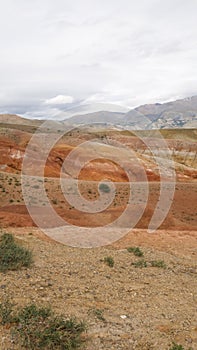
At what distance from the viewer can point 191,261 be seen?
11625 mm

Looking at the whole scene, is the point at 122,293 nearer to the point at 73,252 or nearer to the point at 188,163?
the point at 73,252

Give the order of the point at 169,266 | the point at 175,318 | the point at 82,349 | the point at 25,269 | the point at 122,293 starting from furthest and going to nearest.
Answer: the point at 169,266 → the point at 25,269 → the point at 122,293 → the point at 175,318 → the point at 82,349

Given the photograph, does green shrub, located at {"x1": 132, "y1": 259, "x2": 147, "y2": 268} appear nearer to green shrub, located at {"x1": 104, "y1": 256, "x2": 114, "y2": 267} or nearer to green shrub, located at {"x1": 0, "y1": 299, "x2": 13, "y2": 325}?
green shrub, located at {"x1": 104, "y1": 256, "x2": 114, "y2": 267}

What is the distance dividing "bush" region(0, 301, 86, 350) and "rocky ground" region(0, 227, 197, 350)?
0.57ft

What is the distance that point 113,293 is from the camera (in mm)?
7516

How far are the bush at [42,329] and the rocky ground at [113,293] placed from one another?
0.17 m

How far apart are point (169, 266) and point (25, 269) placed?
4.42 meters

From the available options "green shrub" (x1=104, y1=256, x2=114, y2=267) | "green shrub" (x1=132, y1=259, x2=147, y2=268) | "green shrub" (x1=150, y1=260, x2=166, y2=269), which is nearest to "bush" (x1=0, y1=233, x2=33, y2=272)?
"green shrub" (x1=104, y1=256, x2=114, y2=267)

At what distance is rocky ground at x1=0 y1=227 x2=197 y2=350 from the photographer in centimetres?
581

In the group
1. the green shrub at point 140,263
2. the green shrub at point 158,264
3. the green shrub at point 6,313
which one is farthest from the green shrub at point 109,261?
the green shrub at point 6,313

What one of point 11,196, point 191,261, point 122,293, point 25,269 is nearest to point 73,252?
point 25,269

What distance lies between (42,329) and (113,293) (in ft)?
7.91

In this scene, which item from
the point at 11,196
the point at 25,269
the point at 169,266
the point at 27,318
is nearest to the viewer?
the point at 27,318

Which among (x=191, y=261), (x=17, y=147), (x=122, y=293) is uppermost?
(x=17, y=147)
